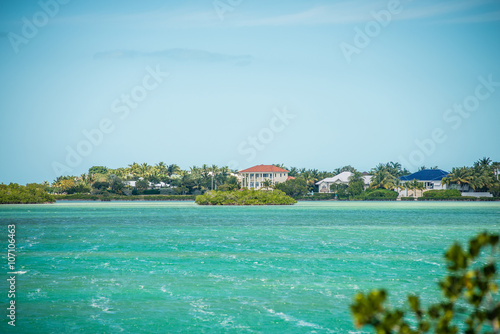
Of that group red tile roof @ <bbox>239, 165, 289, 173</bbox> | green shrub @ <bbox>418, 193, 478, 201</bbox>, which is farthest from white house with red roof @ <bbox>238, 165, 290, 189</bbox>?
green shrub @ <bbox>418, 193, 478, 201</bbox>

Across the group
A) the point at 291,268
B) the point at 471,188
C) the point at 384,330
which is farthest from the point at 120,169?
the point at 384,330

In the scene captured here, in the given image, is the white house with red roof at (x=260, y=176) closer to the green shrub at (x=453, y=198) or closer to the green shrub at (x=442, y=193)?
the green shrub at (x=453, y=198)

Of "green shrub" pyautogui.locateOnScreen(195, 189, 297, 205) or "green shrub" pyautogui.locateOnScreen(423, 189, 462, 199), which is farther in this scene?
"green shrub" pyautogui.locateOnScreen(423, 189, 462, 199)

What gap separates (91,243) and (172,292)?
1902 cm

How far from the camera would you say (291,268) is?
25.1 metres

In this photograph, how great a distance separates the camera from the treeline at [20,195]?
114125mm

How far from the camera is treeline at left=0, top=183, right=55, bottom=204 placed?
114125mm

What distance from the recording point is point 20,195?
381 ft

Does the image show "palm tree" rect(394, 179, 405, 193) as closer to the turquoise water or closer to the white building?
the white building

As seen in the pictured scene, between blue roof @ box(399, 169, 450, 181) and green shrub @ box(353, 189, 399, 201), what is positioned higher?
blue roof @ box(399, 169, 450, 181)

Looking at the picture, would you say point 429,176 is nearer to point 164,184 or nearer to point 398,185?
point 398,185

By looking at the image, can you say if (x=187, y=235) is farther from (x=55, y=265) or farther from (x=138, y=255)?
(x=55, y=265)

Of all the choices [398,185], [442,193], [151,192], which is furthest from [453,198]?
[151,192]

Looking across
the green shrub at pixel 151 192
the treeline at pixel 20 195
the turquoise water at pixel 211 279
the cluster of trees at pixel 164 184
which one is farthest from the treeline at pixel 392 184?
the turquoise water at pixel 211 279
